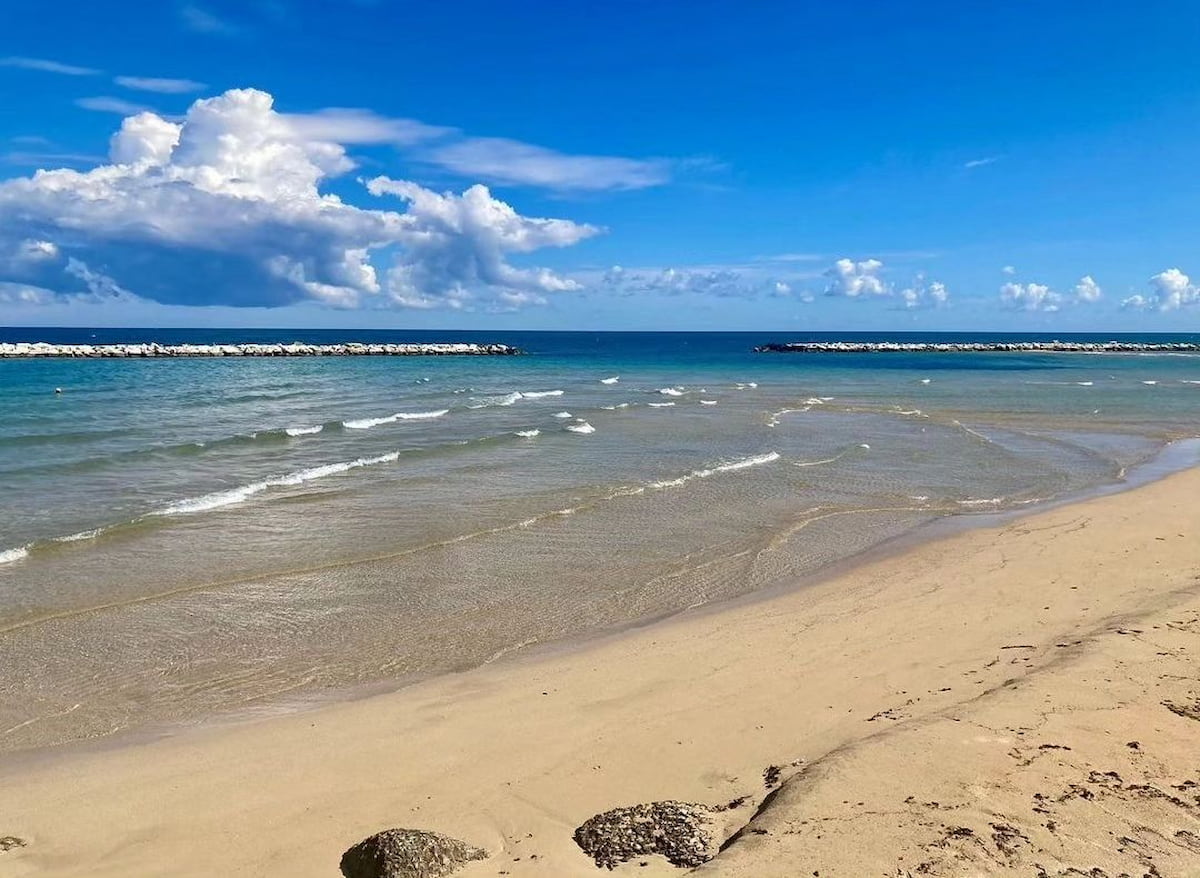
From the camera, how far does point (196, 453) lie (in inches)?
904

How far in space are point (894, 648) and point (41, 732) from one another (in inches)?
323

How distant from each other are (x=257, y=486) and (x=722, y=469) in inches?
435

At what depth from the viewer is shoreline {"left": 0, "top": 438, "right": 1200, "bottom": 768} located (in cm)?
713

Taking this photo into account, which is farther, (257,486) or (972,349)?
(972,349)

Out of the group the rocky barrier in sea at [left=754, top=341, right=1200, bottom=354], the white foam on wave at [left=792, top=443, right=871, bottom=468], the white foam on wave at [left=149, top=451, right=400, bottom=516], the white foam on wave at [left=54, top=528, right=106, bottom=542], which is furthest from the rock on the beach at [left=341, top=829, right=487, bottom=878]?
the rocky barrier in sea at [left=754, top=341, right=1200, bottom=354]

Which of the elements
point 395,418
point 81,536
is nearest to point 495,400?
point 395,418

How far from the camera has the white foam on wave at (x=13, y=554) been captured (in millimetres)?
12325

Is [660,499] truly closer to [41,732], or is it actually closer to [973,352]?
[41,732]

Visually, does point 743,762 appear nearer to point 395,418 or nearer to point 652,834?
point 652,834

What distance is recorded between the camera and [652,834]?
17.3ft

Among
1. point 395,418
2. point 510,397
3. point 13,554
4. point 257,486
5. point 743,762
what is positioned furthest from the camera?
point 510,397

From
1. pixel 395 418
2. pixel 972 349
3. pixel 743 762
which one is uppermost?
pixel 972 349

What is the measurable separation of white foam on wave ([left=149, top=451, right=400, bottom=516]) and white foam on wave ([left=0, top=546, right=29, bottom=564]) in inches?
102

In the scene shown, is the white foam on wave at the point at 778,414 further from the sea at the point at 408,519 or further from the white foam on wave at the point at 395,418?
the white foam on wave at the point at 395,418
